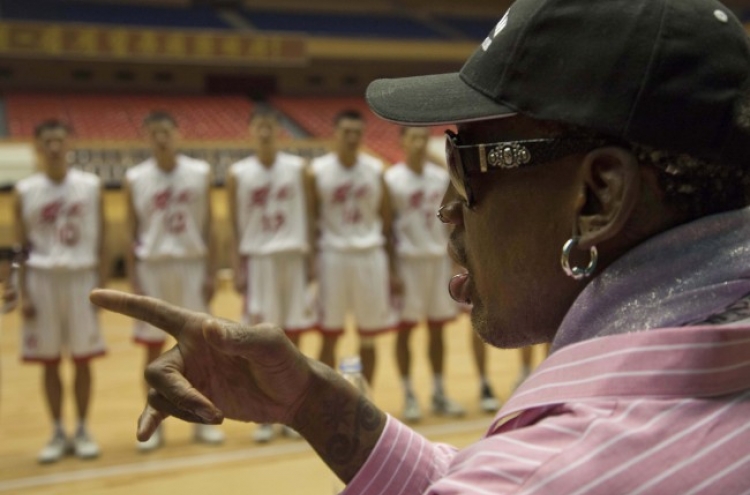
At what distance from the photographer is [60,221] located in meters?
5.39

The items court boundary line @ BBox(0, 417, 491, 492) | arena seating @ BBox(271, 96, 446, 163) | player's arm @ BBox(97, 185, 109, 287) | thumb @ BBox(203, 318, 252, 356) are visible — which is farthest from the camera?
arena seating @ BBox(271, 96, 446, 163)

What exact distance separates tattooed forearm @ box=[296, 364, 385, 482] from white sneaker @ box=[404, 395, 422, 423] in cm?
446

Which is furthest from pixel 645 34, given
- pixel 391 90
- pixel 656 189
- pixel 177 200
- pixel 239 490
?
pixel 177 200

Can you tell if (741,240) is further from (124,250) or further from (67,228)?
(124,250)

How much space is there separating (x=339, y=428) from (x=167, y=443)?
4308 mm

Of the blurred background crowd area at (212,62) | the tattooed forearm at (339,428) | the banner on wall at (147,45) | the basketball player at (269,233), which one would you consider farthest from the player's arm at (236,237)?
the banner on wall at (147,45)

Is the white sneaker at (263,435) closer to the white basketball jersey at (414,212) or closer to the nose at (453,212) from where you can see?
the white basketball jersey at (414,212)

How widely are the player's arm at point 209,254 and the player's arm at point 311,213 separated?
0.66 meters

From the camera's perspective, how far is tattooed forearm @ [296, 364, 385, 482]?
133 cm

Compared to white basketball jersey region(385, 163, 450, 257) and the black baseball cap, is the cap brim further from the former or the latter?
white basketball jersey region(385, 163, 450, 257)

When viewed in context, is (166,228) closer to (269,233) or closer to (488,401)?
(269,233)

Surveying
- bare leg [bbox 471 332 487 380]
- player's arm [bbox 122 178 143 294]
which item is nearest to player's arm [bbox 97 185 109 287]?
player's arm [bbox 122 178 143 294]

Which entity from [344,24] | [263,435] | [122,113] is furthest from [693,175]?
[344,24]

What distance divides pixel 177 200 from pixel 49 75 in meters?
12.0
